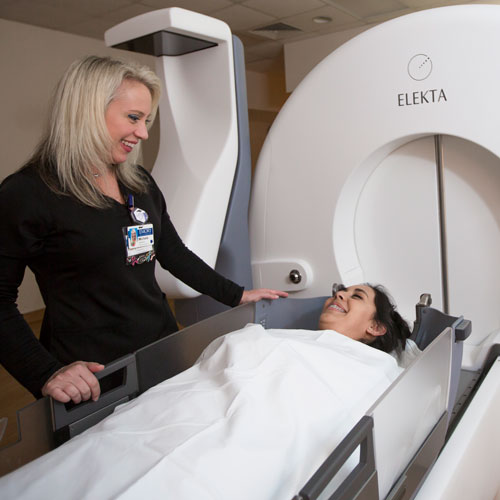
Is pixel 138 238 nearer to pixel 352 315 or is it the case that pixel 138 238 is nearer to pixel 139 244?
pixel 139 244

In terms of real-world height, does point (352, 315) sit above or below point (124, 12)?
below

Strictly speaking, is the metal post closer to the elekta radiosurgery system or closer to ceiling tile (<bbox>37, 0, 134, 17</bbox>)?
the elekta radiosurgery system

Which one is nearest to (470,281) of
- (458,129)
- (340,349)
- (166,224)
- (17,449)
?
(458,129)

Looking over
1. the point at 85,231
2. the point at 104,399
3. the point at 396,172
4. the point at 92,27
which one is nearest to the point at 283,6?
the point at 92,27

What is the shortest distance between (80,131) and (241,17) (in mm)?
3734

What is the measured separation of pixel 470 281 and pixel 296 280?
494 mm

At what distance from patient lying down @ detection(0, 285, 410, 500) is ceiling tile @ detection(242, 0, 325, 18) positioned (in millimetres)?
3603

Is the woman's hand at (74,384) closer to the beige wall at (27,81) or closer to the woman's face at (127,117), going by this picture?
the woman's face at (127,117)

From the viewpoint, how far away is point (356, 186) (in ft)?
5.03

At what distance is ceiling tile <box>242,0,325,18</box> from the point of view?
4.05 meters

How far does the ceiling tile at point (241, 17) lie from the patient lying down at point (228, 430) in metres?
3.70

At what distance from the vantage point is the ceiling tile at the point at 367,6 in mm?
4141

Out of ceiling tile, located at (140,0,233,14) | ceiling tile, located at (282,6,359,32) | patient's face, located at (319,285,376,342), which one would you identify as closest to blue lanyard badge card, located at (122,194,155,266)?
patient's face, located at (319,285,376,342)

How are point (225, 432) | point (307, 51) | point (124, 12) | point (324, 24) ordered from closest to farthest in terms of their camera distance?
1. point (225, 432)
2. point (124, 12)
3. point (324, 24)
4. point (307, 51)
